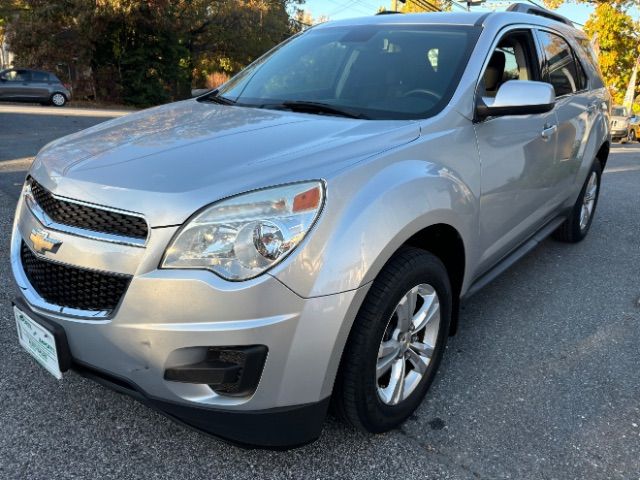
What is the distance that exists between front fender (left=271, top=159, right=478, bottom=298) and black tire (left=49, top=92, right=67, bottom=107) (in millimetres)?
22795

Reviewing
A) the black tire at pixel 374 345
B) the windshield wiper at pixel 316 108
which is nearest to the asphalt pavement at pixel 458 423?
the black tire at pixel 374 345

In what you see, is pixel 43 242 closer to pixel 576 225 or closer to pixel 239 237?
pixel 239 237

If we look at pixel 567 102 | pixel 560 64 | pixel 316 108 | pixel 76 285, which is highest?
pixel 560 64

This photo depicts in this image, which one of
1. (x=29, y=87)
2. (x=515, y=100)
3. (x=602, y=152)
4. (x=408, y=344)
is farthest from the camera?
(x=29, y=87)

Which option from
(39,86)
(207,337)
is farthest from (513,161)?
(39,86)

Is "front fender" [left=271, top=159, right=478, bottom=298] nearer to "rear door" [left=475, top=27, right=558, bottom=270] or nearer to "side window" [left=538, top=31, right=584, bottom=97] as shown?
"rear door" [left=475, top=27, right=558, bottom=270]

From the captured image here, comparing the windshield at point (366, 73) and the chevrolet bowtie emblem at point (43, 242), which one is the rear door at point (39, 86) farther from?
the chevrolet bowtie emblem at point (43, 242)

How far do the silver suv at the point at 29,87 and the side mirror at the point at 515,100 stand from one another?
73.7 ft

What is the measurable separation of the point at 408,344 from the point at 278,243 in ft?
2.88

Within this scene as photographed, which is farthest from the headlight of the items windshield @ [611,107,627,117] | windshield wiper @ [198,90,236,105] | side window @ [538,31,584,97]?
windshield @ [611,107,627,117]

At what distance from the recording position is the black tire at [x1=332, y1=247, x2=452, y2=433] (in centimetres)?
196

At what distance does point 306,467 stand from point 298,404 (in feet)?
1.28

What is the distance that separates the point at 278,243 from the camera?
1.74 metres

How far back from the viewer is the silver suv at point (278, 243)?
1729mm
